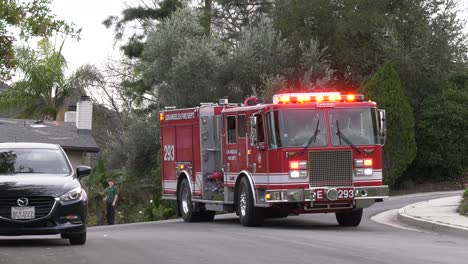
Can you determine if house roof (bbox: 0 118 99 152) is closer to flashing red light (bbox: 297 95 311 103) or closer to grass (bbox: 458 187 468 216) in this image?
grass (bbox: 458 187 468 216)

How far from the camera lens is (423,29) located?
37.3 metres

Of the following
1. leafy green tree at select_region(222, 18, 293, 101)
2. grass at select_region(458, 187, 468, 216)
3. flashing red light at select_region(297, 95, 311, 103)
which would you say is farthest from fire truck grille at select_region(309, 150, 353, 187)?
leafy green tree at select_region(222, 18, 293, 101)

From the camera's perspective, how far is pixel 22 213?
14.3 m

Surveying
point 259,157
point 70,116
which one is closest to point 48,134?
point 70,116

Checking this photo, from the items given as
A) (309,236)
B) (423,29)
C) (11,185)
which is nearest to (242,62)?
(423,29)

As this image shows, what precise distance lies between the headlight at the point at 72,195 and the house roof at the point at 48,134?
27846 millimetres

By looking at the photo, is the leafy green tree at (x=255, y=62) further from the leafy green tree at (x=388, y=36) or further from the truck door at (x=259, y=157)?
the truck door at (x=259, y=157)

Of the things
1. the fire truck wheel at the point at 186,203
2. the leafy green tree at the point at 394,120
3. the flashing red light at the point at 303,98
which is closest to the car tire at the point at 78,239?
the flashing red light at the point at 303,98

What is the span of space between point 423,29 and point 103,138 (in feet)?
91.5

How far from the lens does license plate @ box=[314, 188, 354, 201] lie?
1909cm

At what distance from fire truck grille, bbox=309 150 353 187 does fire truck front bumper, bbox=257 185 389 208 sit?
17 centimetres

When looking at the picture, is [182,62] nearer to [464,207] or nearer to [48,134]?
[48,134]

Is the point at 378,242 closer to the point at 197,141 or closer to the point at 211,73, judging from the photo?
the point at 197,141

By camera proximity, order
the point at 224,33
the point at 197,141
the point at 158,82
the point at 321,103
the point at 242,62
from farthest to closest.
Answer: the point at 224,33
the point at 158,82
the point at 242,62
the point at 197,141
the point at 321,103
